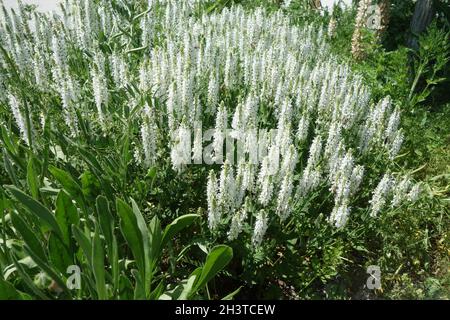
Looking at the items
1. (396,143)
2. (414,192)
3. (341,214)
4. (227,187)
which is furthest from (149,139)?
(396,143)

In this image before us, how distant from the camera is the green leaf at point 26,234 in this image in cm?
161

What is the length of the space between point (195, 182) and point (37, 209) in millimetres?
1147

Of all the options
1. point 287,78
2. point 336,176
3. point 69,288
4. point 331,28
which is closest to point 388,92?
point 287,78

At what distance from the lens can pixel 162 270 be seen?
2.57 metres

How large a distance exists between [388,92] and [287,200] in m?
2.69

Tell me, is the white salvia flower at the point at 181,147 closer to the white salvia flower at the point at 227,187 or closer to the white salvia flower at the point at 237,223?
the white salvia flower at the point at 227,187

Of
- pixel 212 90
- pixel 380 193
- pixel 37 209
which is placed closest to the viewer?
pixel 37 209

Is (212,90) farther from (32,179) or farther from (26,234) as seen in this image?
(26,234)

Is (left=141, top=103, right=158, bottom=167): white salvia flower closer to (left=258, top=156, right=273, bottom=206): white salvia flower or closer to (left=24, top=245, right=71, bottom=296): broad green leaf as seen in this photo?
(left=258, top=156, right=273, bottom=206): white salvia flower

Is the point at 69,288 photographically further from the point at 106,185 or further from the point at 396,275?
the point at 396,275

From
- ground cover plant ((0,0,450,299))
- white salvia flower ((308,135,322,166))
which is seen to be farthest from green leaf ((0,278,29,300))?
white salvia flower ((308,135,322,166))

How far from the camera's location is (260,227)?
200 centimetres

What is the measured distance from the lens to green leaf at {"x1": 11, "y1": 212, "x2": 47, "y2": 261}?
161 centimetres
